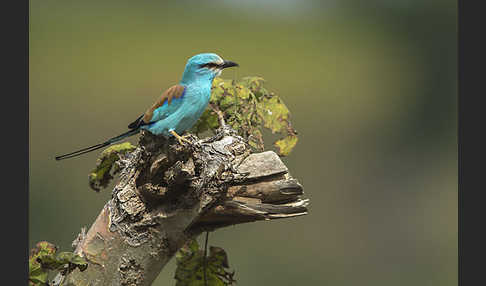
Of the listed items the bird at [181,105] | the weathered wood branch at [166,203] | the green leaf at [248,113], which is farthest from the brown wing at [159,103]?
the green leaf at [248,113]

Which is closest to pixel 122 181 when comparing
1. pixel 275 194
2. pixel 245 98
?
pixel 275 194

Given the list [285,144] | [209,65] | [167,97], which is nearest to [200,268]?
[285,144]

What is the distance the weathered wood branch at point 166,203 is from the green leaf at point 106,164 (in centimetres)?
20

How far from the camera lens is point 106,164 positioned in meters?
2.31

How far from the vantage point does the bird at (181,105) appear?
203 centimetres

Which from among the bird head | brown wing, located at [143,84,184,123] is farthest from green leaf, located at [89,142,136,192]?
the bird head

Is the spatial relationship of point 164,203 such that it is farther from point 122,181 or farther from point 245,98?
point 245,98

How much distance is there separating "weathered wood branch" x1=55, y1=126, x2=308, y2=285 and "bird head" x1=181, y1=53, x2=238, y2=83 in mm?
348

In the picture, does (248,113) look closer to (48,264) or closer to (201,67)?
(201,67)

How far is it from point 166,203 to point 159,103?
0.42 metres

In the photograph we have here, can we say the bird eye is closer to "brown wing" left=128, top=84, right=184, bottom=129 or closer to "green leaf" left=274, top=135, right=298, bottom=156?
"brown wing" left=128, top=84, right=184, bottom=129

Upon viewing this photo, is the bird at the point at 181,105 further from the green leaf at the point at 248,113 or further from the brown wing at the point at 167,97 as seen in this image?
the green leaf at the point at 248,113

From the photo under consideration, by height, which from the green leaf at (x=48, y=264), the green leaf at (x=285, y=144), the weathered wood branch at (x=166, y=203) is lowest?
the green leaf at (x=48, y=264)

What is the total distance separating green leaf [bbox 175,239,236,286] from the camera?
92.7 inches
